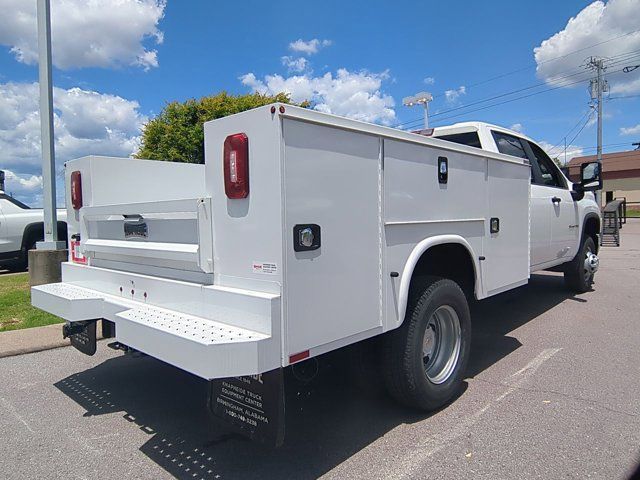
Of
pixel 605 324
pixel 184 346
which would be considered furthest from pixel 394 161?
pixel 605 324

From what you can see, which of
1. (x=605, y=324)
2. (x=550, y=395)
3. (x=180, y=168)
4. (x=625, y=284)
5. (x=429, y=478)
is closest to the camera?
(x=429, y=478)

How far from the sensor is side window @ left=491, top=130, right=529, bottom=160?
17.8ft

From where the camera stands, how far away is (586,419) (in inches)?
136

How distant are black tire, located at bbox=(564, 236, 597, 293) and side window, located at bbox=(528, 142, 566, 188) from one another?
4.88ft

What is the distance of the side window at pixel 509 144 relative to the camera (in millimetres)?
5411

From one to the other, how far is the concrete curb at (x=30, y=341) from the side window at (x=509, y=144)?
530cm

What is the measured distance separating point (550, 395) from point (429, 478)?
1.68m

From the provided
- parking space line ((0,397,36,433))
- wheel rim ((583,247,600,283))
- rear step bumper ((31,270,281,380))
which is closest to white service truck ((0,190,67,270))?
parking space line ((0,397,36,433))

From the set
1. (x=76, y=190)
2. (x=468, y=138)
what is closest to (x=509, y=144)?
(x=468, y=138)

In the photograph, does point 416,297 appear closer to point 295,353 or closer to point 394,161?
point 394,161

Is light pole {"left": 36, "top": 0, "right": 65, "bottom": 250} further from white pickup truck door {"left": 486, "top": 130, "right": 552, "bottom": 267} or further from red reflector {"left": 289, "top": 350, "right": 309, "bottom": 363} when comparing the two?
white pickup truck door {"left": 486, "top": 130, "right": 552, "bottom": 267}

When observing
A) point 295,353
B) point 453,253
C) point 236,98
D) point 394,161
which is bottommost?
point 295,353

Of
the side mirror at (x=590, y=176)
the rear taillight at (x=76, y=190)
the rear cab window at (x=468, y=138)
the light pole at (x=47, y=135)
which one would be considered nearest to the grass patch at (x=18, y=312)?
the light pole at (x=47, y=135)

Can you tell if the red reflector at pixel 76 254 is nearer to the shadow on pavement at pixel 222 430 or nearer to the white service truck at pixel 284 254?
the white service truck at pixel 284 254
